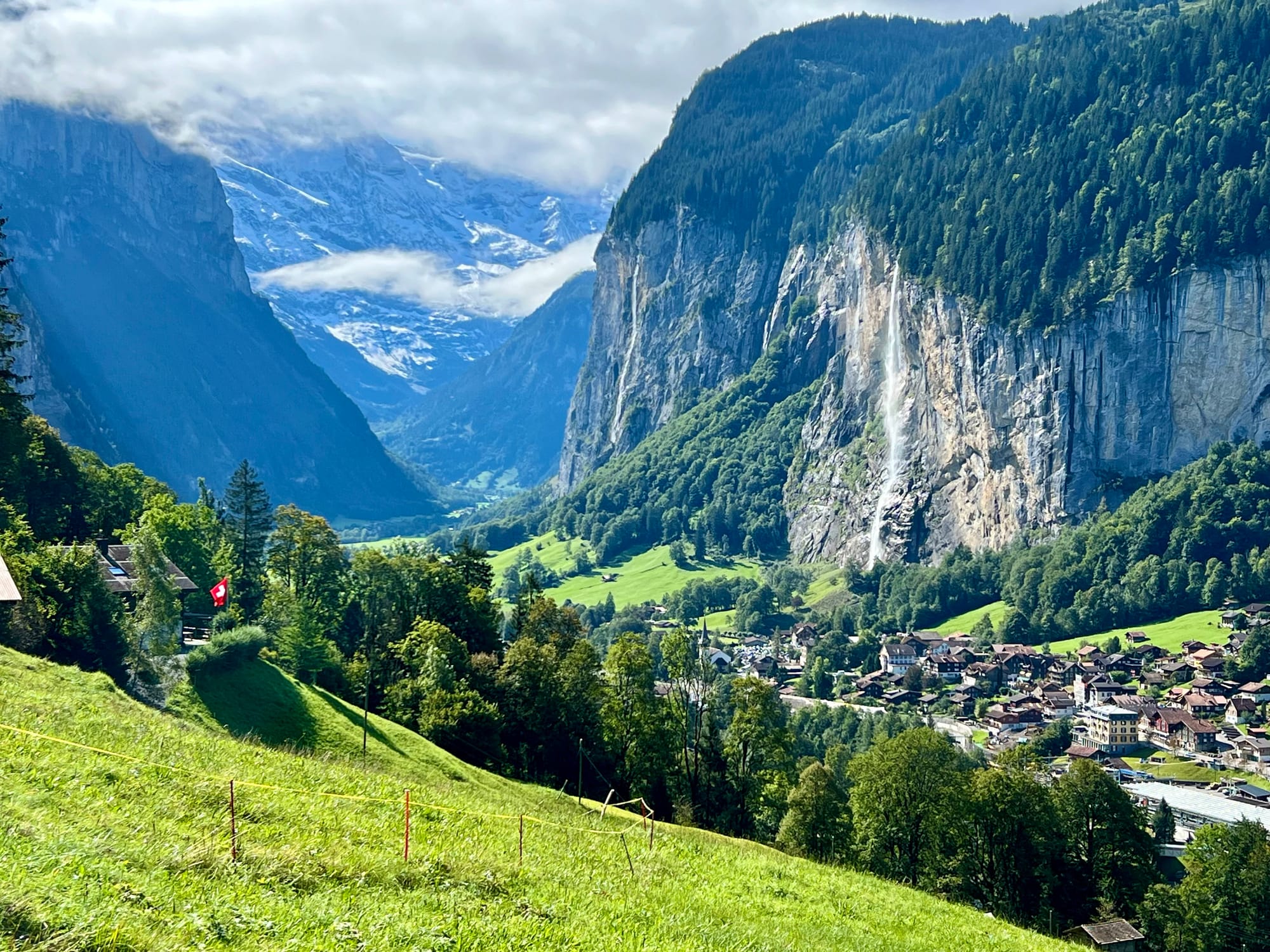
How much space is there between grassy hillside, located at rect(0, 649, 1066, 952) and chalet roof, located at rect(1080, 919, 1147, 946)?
1553 centimetres

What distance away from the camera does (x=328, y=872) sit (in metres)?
15.2

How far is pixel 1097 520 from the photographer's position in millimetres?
171125

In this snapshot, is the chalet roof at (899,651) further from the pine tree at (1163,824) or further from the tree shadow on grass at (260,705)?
the tree shadow on grass at (260,705)

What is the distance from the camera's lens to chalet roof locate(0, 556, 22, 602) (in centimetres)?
3338

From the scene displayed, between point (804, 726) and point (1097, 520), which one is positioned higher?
point (1097, 520)

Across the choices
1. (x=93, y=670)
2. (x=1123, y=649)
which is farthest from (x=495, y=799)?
(x=1123, y=649)

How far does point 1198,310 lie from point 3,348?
175650 mm

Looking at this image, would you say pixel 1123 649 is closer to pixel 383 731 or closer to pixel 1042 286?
pixel 1042 286

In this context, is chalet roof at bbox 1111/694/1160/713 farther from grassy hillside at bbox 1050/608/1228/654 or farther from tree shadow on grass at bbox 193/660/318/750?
tree shadow on grass at bbox 193/660/318/750

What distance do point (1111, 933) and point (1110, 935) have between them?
200 millimetres

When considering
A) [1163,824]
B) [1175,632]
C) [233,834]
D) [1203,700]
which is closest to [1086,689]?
[1203,700]

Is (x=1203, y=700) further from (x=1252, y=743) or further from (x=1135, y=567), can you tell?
(x=1135, y=567)

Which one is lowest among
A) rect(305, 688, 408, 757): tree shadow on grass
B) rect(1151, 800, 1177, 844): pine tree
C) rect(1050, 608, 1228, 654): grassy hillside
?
rect(1151, 800, 1177, 844): pine tree

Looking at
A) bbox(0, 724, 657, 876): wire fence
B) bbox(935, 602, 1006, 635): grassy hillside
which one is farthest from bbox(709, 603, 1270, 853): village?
bbox(0, 724, 657, 876): wire fence
